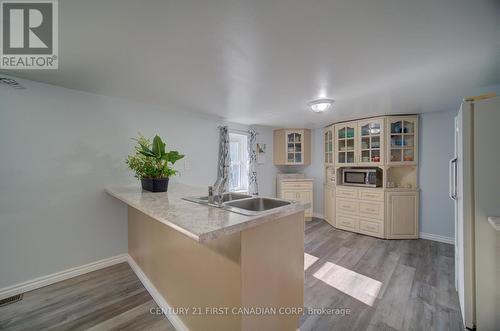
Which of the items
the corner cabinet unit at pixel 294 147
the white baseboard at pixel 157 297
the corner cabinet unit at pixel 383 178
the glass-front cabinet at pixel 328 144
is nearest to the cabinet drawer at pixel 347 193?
the corner cabinet unit at pixel 383 178

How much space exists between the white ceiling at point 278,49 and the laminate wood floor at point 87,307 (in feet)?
7.05

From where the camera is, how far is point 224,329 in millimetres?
1210

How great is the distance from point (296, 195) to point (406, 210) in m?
1.97

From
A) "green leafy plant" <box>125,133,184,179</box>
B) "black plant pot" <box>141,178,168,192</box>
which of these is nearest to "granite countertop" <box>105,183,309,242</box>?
"black plant pot" <box>141,178,168,192</box>

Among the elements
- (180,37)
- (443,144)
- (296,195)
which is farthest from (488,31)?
(296,195)

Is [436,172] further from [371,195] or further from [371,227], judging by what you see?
[371,227]

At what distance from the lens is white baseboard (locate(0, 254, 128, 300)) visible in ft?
6.34

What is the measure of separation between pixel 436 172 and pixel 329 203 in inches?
73.3

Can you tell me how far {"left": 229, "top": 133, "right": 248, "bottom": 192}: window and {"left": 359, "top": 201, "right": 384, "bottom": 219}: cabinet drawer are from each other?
2.29m

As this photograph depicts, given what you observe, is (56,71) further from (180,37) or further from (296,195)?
(296,195)

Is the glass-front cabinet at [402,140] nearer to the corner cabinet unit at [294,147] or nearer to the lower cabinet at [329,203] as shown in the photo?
the lower cabinet at [329,203]

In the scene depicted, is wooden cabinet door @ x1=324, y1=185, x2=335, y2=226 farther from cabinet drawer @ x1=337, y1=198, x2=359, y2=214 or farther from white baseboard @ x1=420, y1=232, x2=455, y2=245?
white baseboard @ x1=420, y1=232, x2=455, y2=245

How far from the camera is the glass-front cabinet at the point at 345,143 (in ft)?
12.4

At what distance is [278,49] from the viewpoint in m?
1.42
